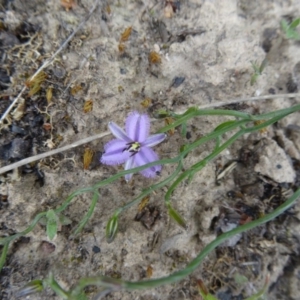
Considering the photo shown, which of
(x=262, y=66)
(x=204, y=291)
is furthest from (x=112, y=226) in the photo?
(x=262, y=66)

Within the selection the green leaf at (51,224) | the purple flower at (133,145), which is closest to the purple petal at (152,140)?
the purple flower at (133,145)

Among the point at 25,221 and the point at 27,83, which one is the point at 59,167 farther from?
the point at 27,83

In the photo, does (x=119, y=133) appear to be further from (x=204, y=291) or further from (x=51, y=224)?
(x=204, y=291)

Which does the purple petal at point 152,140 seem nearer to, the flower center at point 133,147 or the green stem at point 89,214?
the flower center at point 133,147

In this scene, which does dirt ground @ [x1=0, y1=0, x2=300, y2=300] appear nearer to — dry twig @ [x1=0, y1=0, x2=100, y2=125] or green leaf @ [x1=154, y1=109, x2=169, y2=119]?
dry twig @ [x1=0, y1=0, x2=100, y2=125]

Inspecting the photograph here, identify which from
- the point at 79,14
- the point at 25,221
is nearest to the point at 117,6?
the point at 79,14

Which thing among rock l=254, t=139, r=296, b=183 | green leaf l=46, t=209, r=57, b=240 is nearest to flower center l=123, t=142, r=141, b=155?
green leaf l=46, t=209, r=57, b=240

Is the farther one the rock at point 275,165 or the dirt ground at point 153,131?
the rock at point 275,165

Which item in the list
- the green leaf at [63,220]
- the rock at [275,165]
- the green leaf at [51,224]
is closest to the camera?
the green leaf at [51,224]
